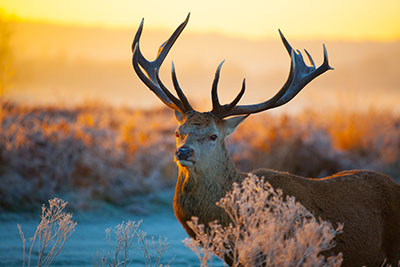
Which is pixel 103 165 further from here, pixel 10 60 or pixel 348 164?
pixel 348 164

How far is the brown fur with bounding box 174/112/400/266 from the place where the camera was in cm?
540

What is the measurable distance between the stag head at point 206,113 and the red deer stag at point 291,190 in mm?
11

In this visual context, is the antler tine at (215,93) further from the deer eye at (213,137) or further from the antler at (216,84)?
the deer eye at (213,137)

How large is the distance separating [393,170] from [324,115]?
3.55m

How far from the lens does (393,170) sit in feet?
41.7

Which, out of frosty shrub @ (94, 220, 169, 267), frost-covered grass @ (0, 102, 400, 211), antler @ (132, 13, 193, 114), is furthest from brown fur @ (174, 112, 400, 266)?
frost-covered grass @ (0, 102, 400, 211)

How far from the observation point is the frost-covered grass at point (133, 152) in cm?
1012

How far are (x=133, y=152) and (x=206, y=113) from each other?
19.6 feet

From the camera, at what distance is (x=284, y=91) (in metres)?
6.01

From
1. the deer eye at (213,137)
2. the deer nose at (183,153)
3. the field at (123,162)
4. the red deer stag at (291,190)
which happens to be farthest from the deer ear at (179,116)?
the field at (123,162)

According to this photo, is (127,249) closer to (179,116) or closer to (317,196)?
(179,116)

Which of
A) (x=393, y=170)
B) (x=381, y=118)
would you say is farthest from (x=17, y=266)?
(x=381, y=118)

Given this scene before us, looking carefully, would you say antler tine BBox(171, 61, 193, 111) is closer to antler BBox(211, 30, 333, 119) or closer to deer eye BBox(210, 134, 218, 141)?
antler BBox(211, 30, 333, 119)

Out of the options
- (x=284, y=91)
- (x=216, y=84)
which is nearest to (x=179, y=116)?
(x=216, y=84)
